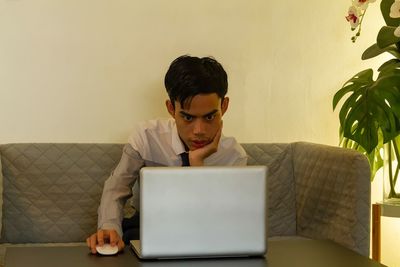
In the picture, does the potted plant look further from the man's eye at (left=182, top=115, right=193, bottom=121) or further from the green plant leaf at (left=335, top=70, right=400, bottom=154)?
the man's eye at (left=182, top=115, right=193, bottom=121)

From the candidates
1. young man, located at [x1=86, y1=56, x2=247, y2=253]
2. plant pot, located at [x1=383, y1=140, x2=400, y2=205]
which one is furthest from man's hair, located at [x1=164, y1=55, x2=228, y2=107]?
plant pot, located at [x1=383, y1=140, x2=400, y2=205]

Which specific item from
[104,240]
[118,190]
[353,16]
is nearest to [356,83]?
[353,16]

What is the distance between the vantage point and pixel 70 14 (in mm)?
2451

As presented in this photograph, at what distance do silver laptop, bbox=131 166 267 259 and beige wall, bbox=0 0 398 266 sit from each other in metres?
1.11

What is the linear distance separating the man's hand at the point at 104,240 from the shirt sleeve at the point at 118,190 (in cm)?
16

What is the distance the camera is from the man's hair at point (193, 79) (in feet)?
6.42

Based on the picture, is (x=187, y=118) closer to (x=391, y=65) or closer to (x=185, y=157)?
(x=185, y=157)

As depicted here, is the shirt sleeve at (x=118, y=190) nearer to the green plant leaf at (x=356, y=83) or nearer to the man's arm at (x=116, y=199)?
the man's arm at (x=116, y=199)

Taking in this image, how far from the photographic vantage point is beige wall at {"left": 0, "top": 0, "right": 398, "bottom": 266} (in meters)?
2.43

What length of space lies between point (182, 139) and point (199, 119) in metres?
0.12

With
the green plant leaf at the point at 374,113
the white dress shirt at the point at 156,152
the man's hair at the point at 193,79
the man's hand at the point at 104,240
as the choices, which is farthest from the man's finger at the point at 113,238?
the green plant leaf at the point at 374,113

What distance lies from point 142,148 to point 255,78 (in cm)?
69

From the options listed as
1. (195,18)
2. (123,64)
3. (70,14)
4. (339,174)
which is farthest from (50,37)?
(339,174)

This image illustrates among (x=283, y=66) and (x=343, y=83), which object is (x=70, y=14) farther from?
(x=343, y=83)
